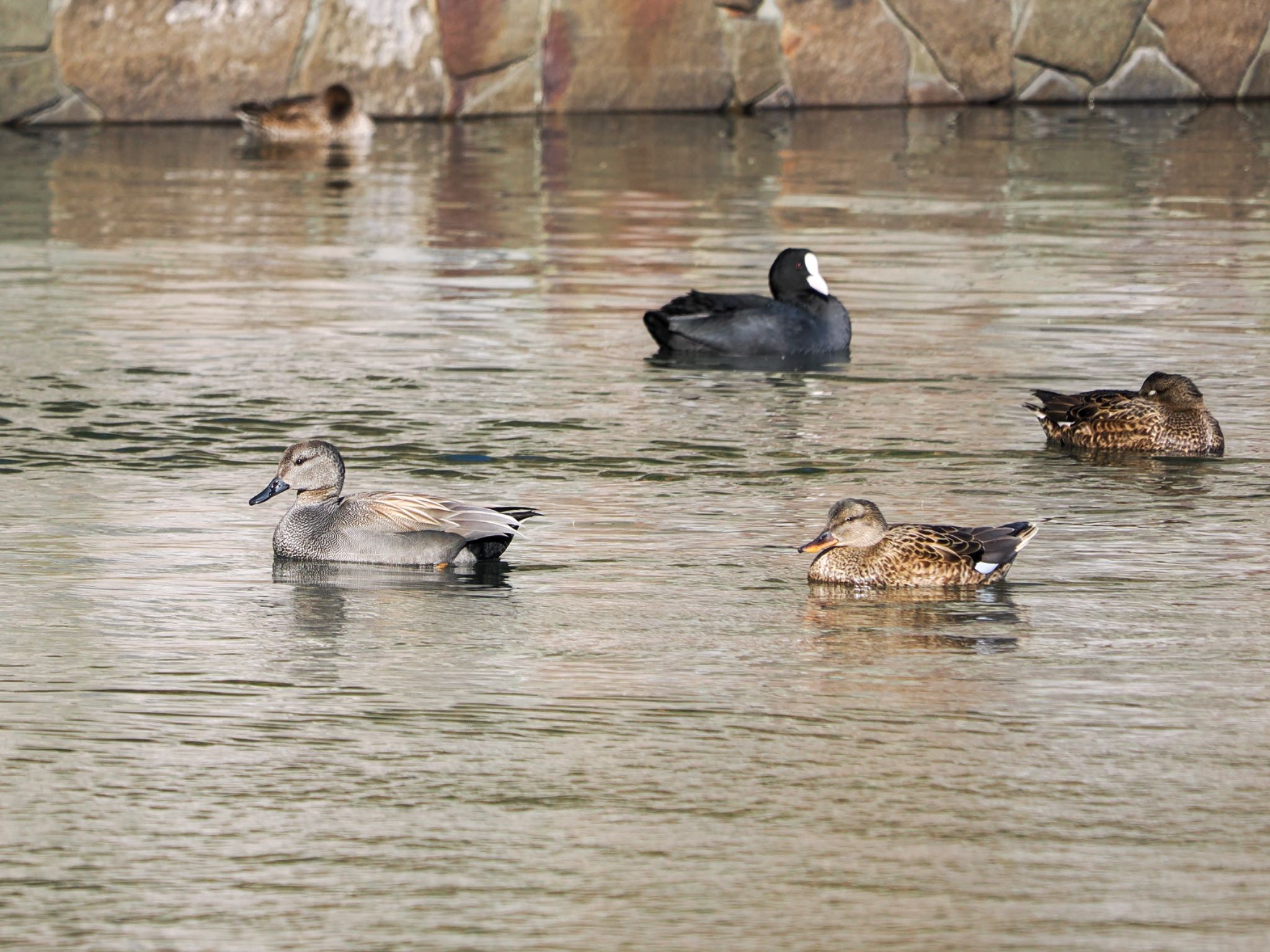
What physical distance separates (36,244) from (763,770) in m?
10.2

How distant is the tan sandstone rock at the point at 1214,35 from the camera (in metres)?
23.1

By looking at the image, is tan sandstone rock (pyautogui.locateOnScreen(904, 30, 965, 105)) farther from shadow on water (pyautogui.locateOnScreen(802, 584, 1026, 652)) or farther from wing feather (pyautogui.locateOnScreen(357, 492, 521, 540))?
shadow on water (pyautogui.locateOnScreen(802, 584, 1026, 652))

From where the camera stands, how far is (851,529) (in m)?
7.05

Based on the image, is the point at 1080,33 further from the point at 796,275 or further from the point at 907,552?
the point at 907,552

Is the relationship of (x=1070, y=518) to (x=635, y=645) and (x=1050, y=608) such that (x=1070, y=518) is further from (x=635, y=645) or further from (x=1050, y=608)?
(x=635, y=645)

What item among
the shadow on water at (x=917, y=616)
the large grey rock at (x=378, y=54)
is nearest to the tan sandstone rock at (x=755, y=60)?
the large grey rock at (x=378, y=54)

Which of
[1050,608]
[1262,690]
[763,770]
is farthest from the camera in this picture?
[1050,608]

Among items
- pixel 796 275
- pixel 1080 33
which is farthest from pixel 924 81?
pixel 796 275

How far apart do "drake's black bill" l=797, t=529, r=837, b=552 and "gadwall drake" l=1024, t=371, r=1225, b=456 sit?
7.18ft

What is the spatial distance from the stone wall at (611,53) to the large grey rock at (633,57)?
17mm

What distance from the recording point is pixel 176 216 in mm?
15828

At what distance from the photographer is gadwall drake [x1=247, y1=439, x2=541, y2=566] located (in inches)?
284

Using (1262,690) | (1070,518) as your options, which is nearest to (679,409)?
(1070,518)

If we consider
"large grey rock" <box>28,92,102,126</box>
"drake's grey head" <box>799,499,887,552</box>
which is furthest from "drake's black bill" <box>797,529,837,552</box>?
"large grey rock" <box>28,92,102,126</box>
